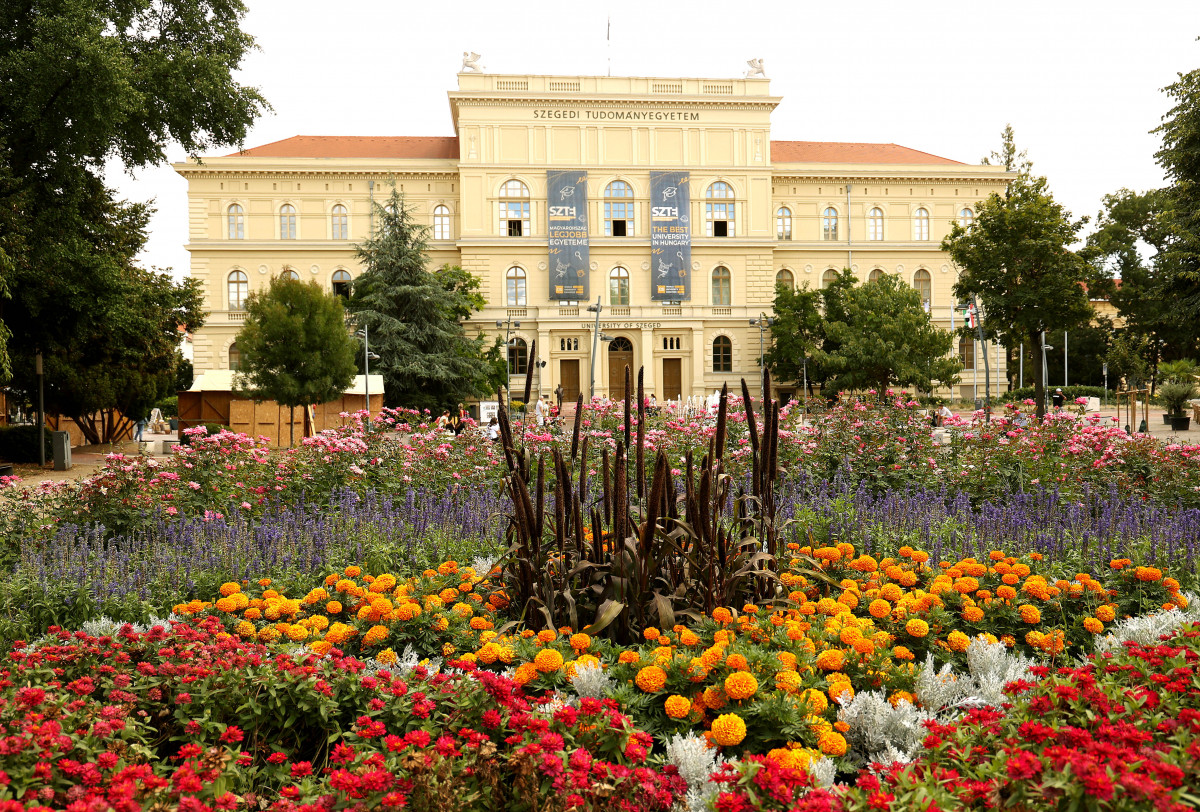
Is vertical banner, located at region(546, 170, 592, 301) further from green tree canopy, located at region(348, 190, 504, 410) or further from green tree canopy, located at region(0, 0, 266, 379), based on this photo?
green tree canopy, located at region(0, 0, 266, 379)

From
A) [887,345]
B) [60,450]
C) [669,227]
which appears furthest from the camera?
[669,227]

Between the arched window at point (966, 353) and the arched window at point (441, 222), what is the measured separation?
32.3m

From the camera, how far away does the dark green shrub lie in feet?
69.4

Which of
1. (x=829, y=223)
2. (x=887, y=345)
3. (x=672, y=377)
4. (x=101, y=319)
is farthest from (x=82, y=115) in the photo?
(x=829, y=223)

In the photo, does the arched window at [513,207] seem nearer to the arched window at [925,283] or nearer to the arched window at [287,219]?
the arched window at [287,219]

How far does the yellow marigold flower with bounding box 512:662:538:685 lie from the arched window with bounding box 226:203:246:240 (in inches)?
1993

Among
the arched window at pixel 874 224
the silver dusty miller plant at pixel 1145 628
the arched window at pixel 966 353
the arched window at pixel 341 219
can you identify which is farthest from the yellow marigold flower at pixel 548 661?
the arched window at pixel 966 353

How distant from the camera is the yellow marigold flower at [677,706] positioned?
8.77 feet

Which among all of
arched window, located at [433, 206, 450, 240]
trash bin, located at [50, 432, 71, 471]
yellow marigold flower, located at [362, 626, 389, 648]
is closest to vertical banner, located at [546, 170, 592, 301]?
arched window, located at [433, 206, 450, 240]

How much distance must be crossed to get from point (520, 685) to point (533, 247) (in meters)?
46.1

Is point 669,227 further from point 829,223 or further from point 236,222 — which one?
point 236,222

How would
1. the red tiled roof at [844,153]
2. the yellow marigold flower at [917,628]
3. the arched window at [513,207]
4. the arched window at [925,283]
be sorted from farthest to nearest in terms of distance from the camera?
the red tiled roof at [844,153], the arched window at [925,283], the arched window at [513,207], the yellow marigold flower at [917,628]

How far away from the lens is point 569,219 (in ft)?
155

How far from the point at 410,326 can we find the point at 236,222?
66.4 feet
